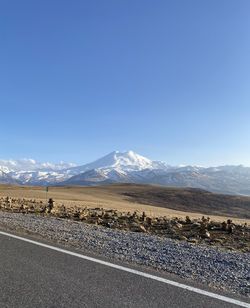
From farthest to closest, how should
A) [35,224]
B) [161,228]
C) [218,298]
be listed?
[161,228], [35,224], [218,298]

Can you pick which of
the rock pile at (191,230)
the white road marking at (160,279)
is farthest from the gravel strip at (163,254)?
the rock pile at (191,230)

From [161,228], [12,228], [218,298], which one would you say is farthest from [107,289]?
[161,228]

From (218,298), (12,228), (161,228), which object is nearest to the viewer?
(218,298)

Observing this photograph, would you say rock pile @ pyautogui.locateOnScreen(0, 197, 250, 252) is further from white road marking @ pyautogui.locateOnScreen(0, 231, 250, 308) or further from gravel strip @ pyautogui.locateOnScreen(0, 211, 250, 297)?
white road marking @ pyautogui.locateOnScreen(0, 231, 250, 308)

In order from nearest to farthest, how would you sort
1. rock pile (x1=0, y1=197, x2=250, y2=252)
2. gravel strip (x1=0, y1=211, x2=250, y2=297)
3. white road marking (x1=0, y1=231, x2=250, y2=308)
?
white road marking (x1=0, y1=231, x2=250, y2=308) → gravel strip (x1=0, y1=211, x2=250, y2=297) → rock pile (x1=0, y1=197, x2=250, y2=252)

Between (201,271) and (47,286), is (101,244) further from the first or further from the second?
(47,286)

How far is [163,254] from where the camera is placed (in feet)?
33.7

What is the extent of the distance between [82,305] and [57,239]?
5985 mm

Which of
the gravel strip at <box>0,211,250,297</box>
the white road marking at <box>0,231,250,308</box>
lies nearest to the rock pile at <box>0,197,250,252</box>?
the gravel strip at <box>0,211,250,297</box>

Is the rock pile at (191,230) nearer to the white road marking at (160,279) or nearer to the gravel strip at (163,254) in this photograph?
the gravel strip at (163,254)

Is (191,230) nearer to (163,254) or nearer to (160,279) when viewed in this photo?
(163,254)

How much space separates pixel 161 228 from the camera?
1634 cm

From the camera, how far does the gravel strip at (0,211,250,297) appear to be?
8.23m

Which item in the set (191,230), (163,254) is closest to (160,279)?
(163,254)
